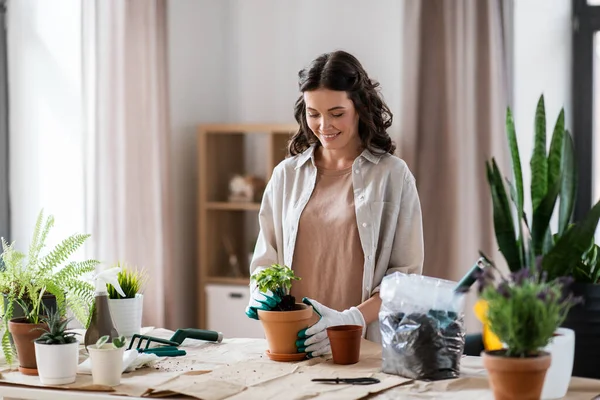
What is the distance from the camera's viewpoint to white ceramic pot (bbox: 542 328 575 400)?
186 centimetres

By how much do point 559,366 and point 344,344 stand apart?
527 millimetres

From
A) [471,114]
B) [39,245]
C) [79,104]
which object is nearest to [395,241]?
[39,245]

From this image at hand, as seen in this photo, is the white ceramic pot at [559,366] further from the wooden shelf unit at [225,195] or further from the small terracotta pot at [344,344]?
the wooden shelf unit at [225,195]

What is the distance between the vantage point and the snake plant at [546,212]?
1.92 m

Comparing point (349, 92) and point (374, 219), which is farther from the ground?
point (349, 92)

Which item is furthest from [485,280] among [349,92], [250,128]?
[250,128]

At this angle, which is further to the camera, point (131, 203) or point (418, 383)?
point (131, 203)

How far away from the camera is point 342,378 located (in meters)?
2.02

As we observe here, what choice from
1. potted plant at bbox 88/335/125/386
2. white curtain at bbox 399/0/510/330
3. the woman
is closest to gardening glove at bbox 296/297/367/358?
the woman

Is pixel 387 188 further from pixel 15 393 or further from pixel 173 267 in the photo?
pixel 173 267

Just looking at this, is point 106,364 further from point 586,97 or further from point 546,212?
point 586,97

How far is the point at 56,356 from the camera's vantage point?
6.67 ft

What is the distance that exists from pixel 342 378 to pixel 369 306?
53 centimetres

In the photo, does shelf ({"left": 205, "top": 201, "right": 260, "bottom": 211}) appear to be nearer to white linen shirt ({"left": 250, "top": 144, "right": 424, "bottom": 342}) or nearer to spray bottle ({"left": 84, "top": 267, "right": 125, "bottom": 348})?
white linen shirt ({"left": 250, "top": 144, "right": 424, "bottom": 342})
